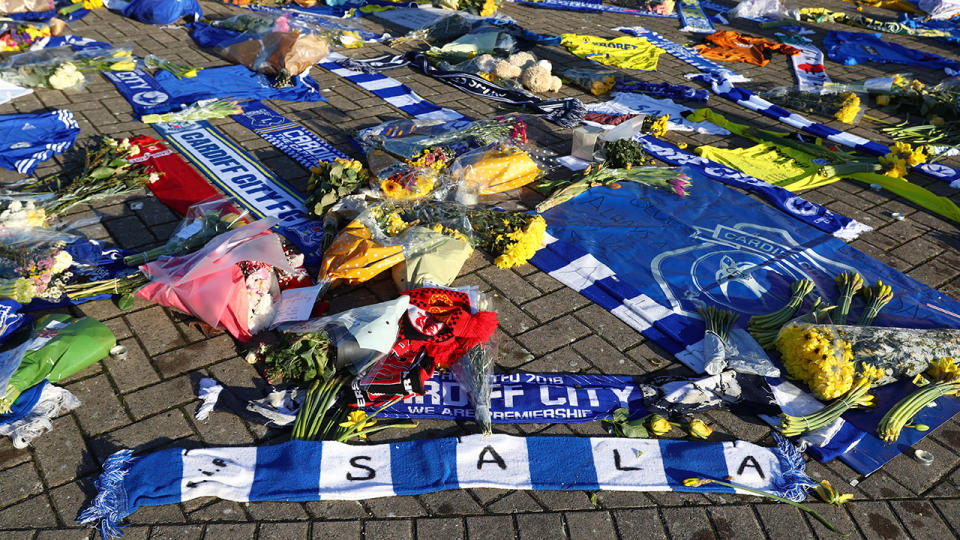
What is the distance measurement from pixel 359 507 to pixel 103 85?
6.57m

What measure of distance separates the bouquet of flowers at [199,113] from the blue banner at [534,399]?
4.55 metres

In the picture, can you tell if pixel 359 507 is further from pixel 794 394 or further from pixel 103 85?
pixel 103 85

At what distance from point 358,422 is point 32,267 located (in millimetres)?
2598

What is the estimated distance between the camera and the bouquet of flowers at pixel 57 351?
12.3 ft

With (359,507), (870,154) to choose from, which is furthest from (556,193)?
(870,154)

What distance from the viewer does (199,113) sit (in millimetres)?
7031

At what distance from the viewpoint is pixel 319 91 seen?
784cm

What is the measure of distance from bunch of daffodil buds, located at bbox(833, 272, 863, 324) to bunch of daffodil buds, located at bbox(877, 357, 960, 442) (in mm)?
630

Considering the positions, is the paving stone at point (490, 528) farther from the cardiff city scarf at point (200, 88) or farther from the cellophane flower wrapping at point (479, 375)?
the cardiff city scarf at point (200, 88)

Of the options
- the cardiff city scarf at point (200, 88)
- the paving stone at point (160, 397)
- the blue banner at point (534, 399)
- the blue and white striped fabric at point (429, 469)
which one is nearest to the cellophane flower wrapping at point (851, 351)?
the blue and white striped fabric at point (429, 469)

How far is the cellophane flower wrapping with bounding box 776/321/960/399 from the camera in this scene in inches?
161

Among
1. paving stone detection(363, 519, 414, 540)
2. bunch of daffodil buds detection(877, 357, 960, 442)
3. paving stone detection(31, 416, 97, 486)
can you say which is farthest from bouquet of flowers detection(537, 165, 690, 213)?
paving stone detection(31, 416, 97, 486)

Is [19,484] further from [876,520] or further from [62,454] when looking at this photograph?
[876,520]

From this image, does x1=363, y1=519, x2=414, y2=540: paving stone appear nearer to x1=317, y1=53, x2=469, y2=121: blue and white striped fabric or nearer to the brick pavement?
the brick pavement
